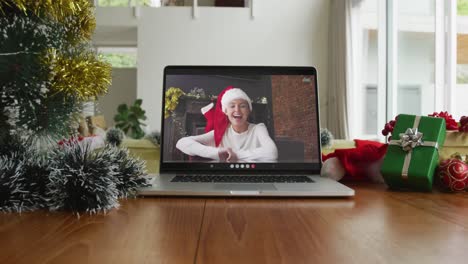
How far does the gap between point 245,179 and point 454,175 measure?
39 centimetres

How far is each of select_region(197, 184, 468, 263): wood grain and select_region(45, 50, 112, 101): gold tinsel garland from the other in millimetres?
279

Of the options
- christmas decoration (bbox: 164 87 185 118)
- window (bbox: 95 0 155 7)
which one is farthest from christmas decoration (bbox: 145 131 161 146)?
window (bbox: 95 0 155 7)

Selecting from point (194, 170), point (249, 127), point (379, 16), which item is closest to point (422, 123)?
point (249, 127)

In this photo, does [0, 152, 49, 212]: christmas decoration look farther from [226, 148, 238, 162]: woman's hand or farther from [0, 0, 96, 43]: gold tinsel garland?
[226, 148, 238, 162]: woman's hand

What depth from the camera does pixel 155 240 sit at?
0.49 meters

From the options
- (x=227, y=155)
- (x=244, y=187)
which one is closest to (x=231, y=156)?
(x=227, y=155)

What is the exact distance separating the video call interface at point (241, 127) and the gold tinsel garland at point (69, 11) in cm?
25

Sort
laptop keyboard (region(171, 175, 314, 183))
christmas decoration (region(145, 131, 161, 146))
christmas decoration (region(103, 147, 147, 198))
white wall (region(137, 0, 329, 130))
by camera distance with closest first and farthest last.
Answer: christmas decoration (region(103, 147, 147, 198)), laptop keyboard (region(171, 175, 314, 183)), christmas decoration (region(145, 131, 161, 146)), white wall (region(137, 0, 329, 130))

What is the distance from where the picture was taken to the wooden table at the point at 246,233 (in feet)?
1.42

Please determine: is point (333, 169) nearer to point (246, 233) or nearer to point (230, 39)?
point (246, 233)

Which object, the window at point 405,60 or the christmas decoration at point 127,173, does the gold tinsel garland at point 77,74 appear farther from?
the window at point 405,60

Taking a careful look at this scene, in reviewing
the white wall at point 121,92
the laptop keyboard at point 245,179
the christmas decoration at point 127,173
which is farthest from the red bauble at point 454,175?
the white wall at point 121,92

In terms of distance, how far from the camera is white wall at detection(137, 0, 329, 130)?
6973mm

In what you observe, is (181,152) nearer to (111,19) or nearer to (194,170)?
(194,170)
